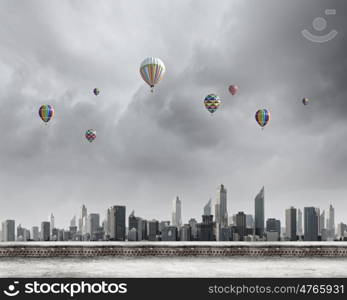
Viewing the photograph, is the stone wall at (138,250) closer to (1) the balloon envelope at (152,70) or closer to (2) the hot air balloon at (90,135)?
(1) the balloon envelope at (152,70)

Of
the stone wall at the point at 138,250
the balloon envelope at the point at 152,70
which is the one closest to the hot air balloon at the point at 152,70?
the balloon envelope at the point at 152,70

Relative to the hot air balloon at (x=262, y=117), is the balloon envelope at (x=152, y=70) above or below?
above

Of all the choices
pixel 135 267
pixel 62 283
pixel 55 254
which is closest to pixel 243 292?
pixel 62 283

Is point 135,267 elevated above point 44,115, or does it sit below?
below

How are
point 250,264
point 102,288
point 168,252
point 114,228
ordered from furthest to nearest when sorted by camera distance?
point 114,228, point 168,252, point 250,264, point 102,288

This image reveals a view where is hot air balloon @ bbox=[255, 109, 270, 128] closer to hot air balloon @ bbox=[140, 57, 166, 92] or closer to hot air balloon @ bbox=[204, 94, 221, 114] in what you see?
hot air balloon @ bbox=[204, 94, 221, 114]

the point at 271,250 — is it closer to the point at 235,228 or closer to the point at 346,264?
the point at 346,264

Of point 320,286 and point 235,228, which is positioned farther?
point 235,228

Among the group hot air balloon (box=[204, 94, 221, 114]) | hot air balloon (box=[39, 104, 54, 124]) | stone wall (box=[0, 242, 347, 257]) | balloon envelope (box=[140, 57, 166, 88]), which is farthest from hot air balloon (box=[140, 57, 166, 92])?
stone wall (box=[0, 242, 347, 257])
